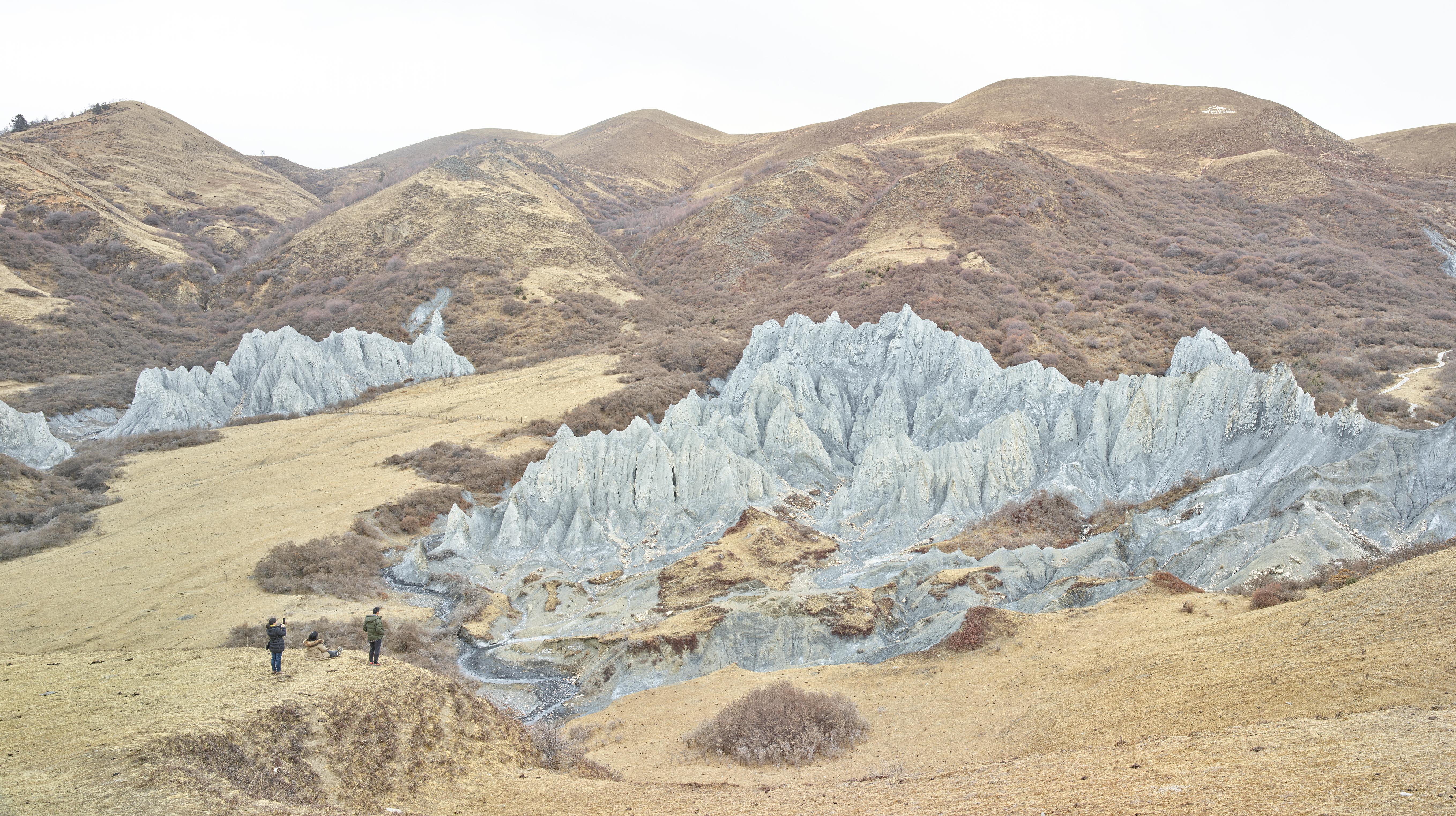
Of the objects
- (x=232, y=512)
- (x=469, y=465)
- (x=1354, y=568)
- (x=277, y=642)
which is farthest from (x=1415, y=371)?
(x=232, y=512)

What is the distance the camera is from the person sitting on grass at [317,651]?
13609 mm

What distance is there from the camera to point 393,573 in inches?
1013

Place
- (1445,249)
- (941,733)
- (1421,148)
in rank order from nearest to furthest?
(941,733)
(1445,249)
(1421,148)

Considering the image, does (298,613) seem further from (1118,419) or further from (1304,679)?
(1118,419)

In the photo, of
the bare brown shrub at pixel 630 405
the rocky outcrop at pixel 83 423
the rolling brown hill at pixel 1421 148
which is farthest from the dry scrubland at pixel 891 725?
the rolling brown hill at pixel 1421 148

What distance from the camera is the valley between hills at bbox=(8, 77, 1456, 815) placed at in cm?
1048

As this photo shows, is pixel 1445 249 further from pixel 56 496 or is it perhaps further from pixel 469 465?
pixel 56 496

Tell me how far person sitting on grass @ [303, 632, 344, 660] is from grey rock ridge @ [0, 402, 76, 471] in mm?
31406

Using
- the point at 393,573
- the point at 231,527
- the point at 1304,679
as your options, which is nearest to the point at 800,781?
the point at 1304,679

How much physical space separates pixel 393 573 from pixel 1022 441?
79.6ft

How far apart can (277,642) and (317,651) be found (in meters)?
1.84

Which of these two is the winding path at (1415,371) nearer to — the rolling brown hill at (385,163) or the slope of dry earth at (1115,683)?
the slope of dry earth at (1115,683)

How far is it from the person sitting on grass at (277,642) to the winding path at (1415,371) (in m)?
40.6

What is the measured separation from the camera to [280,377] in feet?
149
